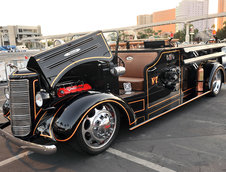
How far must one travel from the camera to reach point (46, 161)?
3342 millimetres

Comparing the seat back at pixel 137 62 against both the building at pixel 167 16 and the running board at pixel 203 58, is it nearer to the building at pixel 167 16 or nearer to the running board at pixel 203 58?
the running board at pixel 203 58

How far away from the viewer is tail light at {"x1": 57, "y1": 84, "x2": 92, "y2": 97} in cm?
331

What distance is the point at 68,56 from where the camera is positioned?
3215 millimetres

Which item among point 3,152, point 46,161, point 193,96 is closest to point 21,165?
point 46,161

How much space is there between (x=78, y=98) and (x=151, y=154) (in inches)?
55.7

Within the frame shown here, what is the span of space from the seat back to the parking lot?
1196 millimetres

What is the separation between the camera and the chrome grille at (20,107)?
308 centimetres

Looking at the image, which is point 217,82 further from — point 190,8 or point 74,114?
point 190,8

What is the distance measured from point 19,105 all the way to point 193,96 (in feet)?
14.1

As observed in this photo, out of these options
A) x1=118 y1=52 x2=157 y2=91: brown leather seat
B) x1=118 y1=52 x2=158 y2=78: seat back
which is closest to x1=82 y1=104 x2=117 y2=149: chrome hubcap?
x1=118 y1=52 x2=157 y2=91: brown leather seat

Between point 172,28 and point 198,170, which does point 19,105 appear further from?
point 172,28

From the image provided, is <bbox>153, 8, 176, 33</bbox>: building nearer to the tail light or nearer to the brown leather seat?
the brown leather seat

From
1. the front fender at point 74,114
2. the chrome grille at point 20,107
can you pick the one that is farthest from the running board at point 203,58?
the chrome grille at point 20,107

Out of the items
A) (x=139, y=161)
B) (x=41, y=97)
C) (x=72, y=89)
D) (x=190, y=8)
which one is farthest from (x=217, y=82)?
(x=190, y=8)
